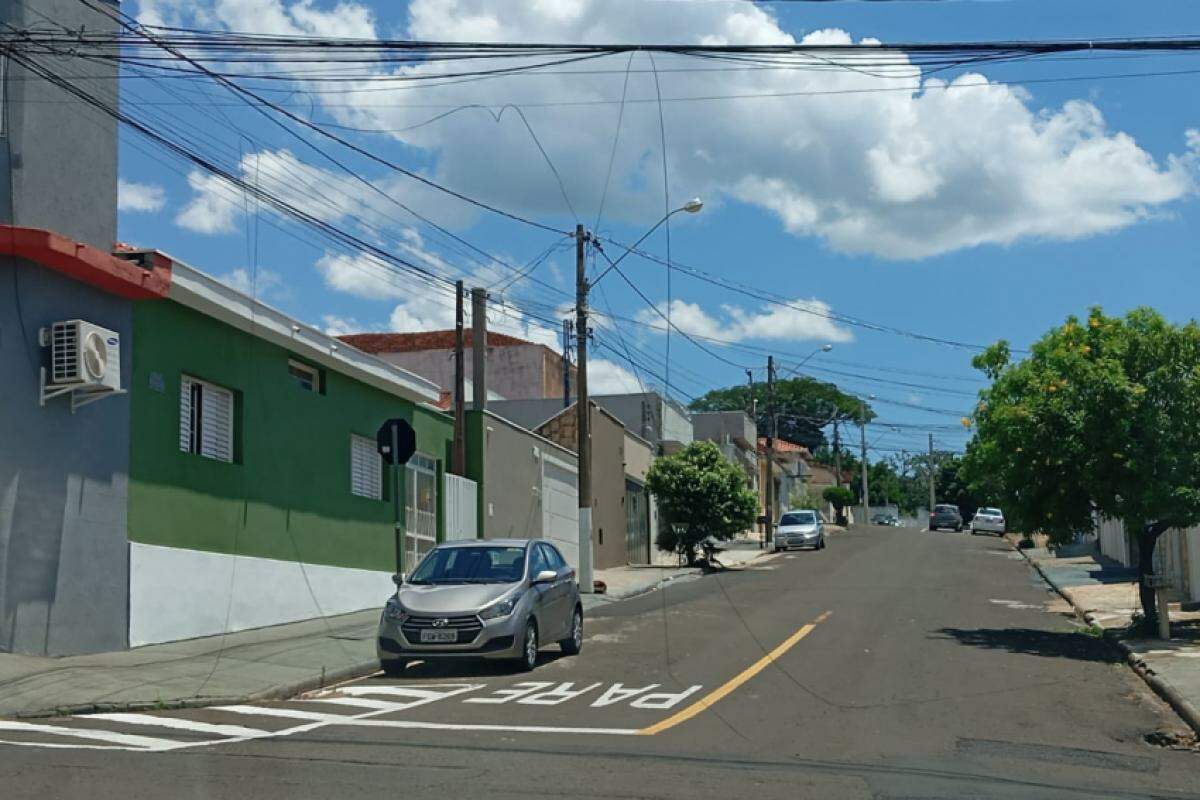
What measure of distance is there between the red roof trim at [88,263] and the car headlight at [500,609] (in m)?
5.79

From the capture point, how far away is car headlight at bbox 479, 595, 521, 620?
14.2 m

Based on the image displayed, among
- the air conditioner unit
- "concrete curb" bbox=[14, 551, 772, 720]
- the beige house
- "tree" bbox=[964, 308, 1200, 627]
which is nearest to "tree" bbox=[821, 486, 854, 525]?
the beige house

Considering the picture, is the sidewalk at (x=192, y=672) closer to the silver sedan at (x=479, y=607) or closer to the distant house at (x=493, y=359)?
the silver sedan at (x=479, y=607)

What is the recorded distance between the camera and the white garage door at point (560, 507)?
107 feet

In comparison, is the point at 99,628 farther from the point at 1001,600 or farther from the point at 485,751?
the point at 1001,600

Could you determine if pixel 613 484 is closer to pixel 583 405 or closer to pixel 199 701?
pixel 583 405

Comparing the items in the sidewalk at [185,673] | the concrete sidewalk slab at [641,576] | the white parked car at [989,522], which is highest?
the white parked car at [989,522]

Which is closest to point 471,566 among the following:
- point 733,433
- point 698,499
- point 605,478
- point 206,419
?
point 206,419

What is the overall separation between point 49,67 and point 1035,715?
12.9 meters

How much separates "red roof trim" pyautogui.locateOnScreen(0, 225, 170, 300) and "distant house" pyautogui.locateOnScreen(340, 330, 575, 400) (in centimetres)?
3403

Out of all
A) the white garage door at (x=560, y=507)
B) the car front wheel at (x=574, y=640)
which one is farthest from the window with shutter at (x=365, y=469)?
the white garage door at (x=560, y=507)

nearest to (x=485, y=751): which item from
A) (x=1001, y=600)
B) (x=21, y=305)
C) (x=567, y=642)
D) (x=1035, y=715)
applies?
(x=1035, y=715)

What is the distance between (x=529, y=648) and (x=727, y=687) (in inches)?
98.7

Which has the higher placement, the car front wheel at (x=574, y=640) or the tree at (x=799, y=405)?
the tree at (x=799, y=405)
